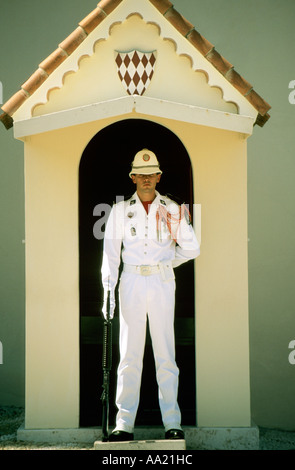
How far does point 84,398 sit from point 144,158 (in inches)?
82.4

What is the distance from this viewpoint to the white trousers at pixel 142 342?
451 centimetres

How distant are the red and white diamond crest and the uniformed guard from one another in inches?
20.5

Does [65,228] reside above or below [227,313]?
above

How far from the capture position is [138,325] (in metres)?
4.53

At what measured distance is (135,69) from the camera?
4559 mm

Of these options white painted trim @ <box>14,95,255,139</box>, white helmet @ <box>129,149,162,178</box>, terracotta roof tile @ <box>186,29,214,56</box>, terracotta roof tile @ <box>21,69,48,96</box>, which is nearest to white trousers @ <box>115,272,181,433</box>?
white helmet @ <box>129,149,162,178</box>

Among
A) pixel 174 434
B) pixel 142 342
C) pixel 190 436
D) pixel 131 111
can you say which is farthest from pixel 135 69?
pixel 190 436

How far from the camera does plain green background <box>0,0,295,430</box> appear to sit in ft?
20.0

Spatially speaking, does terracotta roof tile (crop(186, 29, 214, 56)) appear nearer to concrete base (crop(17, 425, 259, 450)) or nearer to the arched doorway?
the arched doorway

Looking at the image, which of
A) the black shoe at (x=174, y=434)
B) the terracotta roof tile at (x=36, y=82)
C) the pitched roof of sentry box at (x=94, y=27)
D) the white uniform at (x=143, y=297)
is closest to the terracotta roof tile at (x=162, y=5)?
the pitched roof of sentry box at (x=94, y=27)

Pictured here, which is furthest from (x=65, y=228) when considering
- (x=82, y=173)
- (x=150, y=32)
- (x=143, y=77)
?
(x=150, y=32)

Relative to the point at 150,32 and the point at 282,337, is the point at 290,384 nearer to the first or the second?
the point at 282,337

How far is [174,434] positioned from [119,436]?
42 centimetres

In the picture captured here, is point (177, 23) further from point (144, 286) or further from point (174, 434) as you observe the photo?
point (174, 434)
